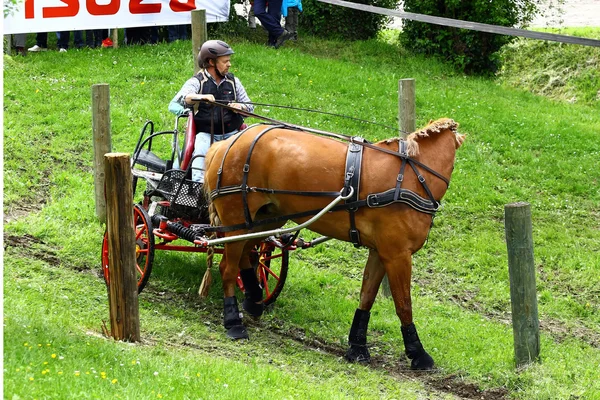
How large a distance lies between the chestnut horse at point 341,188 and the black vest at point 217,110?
0.51 m

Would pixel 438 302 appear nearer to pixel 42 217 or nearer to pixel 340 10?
pixel 42 217

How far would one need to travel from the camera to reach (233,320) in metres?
7.68

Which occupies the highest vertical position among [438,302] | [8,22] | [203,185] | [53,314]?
[8,22]

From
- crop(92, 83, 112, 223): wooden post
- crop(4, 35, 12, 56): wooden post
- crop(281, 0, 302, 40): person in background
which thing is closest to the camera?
crop(92, 83, 112, 223): wooden post

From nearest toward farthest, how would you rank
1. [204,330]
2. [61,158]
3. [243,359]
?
[243,359] < [204,330] < [61,158]

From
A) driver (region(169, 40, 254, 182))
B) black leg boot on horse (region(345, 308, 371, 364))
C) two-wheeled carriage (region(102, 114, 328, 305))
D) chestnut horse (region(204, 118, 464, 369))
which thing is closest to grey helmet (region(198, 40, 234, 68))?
driver (region(169, 40, 254, 182))

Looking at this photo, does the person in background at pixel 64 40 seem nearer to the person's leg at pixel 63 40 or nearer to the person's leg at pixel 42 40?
the person's leg at pixel 63 40

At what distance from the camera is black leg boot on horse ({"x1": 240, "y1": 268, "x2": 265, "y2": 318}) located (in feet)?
27.1

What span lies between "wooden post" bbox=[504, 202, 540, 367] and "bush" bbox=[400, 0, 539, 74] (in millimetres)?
10301

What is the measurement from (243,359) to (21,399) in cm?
233

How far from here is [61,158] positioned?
1159cm

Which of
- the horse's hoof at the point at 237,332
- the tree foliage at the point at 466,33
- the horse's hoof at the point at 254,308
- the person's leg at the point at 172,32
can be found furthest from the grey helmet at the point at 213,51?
the tree foliage at the point at 466,33

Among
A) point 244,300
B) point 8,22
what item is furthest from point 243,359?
point 8,22

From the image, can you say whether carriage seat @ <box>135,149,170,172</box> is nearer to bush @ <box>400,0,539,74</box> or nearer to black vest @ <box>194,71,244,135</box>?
black vest @ <box>194,71,244,135</box>
